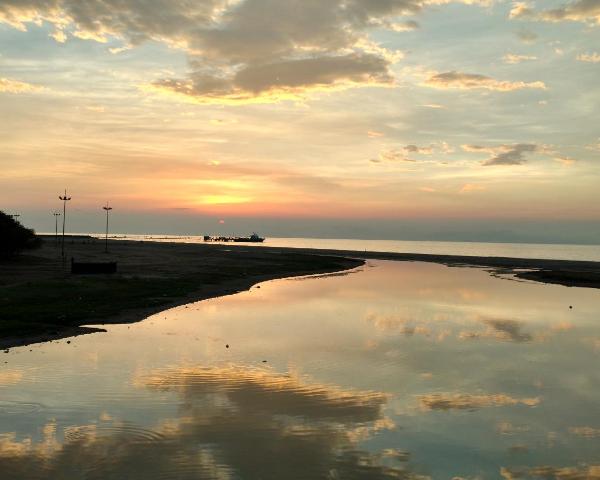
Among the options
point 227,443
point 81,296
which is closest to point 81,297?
point 81,296

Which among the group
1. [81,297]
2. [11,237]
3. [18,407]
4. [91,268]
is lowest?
[18,407]

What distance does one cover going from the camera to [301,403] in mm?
16578

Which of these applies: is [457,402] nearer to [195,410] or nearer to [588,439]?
[588,439]

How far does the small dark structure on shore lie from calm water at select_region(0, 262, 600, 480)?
27.3 meters

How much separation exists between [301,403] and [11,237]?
7136cm

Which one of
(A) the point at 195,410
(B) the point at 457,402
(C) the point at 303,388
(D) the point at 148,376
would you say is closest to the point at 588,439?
(B) the point at 457,402

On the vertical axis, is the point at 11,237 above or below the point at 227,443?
above

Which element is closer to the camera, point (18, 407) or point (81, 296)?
point (18, 407)

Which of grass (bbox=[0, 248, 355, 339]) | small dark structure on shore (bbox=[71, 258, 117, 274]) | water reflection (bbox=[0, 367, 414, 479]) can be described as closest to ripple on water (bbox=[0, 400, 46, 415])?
water reflection (bbox=[0, 367, 414, 479])

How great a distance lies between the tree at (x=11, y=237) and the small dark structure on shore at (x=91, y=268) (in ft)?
79.0

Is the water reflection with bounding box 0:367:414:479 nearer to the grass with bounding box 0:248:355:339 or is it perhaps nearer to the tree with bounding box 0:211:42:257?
the grass with bounding box 0:248:355:339

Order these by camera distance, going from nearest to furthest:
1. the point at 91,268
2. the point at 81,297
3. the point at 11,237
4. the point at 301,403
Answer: the point at 301,403 → the point at 81,297 → the point at 91,268 → the point at 11,237

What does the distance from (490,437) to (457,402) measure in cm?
315

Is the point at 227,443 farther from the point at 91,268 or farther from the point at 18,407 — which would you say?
the point at 91,268
